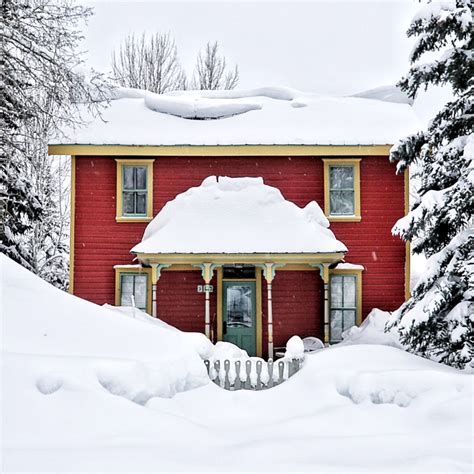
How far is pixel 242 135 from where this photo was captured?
56.2 feet

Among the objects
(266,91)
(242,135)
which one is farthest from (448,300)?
(266,91)

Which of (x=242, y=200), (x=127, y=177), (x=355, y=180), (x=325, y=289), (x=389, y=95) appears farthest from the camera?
(x=389, y=95)

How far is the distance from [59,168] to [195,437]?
2382 cm

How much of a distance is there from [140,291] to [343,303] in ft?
18.8

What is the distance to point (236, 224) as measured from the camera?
615 inches

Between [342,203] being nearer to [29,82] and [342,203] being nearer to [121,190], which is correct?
[121,190]

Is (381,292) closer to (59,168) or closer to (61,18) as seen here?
(61,18)

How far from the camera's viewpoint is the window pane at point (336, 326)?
Result: 16.8m

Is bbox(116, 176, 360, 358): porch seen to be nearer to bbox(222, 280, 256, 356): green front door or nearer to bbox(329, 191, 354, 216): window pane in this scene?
bbox(222, 280, 256, 356): green front door

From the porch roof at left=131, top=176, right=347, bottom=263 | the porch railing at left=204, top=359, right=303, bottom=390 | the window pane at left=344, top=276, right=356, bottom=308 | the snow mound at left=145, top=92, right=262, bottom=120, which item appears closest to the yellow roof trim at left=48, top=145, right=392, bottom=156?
the porch roof at left=131, top=176, right=347, bottom=263

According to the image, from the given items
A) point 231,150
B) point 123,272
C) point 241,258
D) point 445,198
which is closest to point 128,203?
point 123,272

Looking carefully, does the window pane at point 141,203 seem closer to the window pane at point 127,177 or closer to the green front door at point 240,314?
the window pane at point 127,177

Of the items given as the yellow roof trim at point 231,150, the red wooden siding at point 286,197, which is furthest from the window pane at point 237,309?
the yellow roof trim at point 231,150

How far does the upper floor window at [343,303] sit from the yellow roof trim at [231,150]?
3.47m
